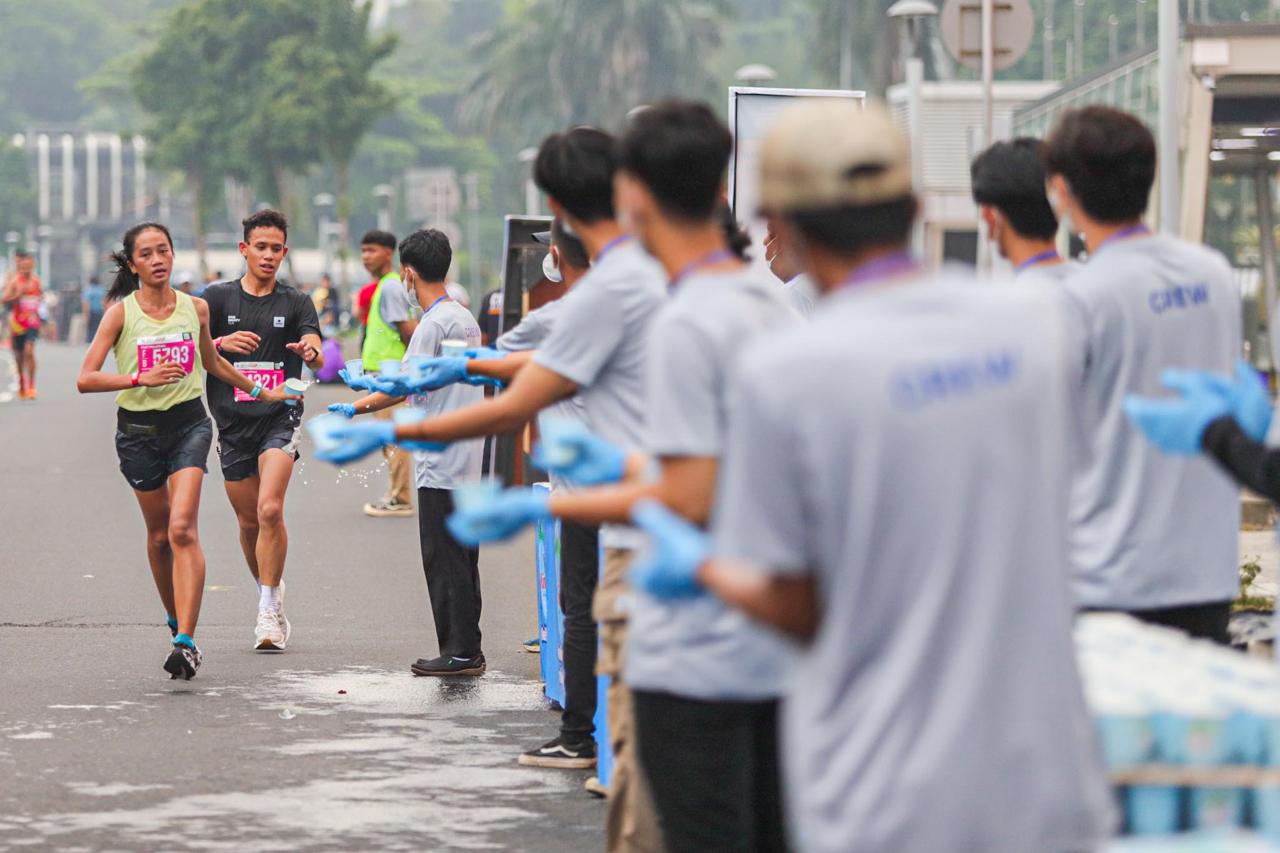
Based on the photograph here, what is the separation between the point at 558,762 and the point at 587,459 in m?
4.00

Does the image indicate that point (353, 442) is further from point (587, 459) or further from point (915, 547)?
point (915, 547)

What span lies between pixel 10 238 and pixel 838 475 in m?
137

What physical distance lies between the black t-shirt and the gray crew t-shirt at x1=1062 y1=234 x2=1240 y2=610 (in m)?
5.90

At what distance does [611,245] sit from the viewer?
5.86 meters

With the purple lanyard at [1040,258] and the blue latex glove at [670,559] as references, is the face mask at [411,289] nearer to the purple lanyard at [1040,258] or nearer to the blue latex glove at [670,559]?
the purple lanyard at [1040,258]

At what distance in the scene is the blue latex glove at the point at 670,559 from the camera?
320 cm

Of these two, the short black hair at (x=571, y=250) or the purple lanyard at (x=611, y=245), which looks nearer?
the purple lanyard at (x=611, y=245)

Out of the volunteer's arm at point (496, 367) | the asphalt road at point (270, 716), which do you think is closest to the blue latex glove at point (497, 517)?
the volunteer's arm at point (496, 367)

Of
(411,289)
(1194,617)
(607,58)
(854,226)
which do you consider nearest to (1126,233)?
(1194,617)

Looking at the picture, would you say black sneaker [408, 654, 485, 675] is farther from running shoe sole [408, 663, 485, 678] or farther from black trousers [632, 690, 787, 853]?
black trousers [632, 690, 787, 853]

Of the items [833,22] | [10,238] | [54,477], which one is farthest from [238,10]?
[10,238]

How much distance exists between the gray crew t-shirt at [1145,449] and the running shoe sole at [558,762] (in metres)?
3.11

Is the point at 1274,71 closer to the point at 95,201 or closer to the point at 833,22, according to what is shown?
the point at 833,22

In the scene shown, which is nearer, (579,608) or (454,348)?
(454,348)
